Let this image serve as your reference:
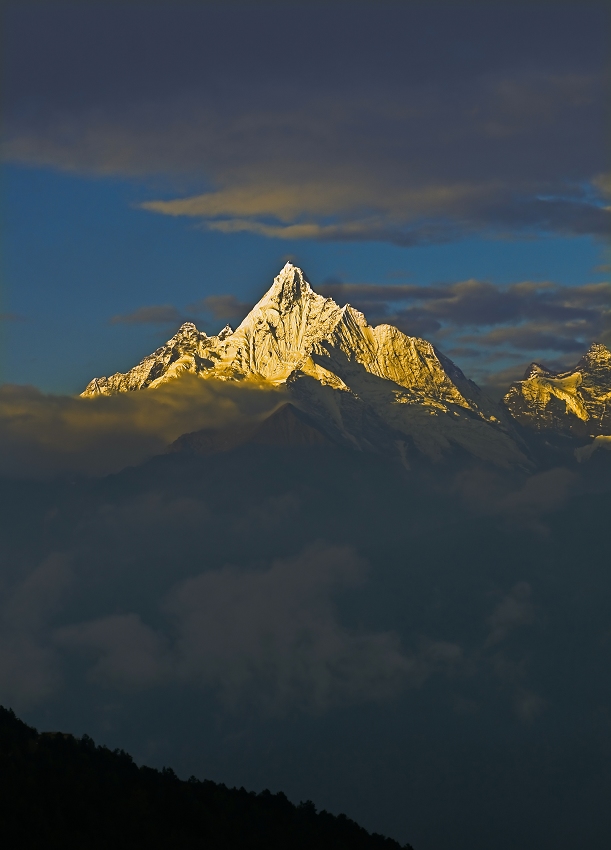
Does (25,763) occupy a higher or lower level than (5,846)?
higher

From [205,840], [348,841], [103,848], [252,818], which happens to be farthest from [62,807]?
[348,841]

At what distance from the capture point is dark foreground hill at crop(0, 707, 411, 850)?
157 m

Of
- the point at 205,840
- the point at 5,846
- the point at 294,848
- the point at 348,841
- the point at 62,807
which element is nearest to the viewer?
the point at 5,846

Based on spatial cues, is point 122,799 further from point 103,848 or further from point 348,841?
point 348,841

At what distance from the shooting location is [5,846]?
150500 mm

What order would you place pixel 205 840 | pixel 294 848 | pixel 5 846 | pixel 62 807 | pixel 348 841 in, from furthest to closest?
pixel 348 841 → pixel 294 848 → pixel 205 840 → pixel 62 807 → pixel 5 846

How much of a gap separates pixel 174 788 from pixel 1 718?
79.7 ft

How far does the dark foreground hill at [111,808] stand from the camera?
157 meters

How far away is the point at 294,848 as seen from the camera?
18638cm

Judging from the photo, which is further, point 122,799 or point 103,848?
point 122,799

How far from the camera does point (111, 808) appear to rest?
16825 cm

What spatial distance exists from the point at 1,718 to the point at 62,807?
30028 mm

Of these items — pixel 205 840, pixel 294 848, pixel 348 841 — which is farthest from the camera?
pixel 348 841

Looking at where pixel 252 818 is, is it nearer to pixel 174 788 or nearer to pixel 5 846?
pixel 174 788
